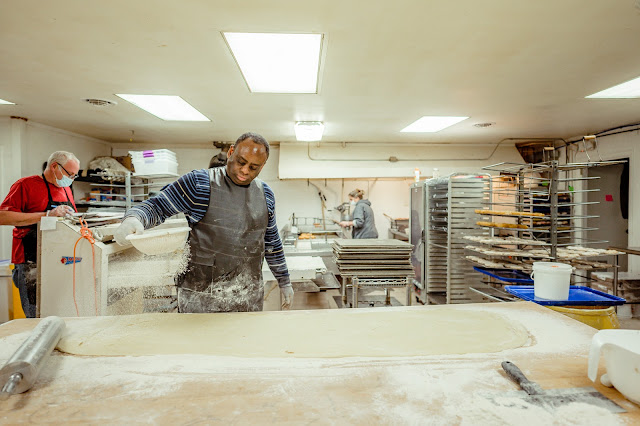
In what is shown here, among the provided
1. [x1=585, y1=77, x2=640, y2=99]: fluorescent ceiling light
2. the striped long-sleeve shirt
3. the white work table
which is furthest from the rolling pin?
[x1=585, y1=77, x2=640, y2=99]: fluorescent ceiling light

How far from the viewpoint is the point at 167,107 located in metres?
3.76

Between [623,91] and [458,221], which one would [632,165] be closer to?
[623,91]

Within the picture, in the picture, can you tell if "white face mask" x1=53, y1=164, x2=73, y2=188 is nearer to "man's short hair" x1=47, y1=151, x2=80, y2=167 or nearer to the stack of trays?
"man's short hair" x1=47, y1=151, x2=80, y2=167

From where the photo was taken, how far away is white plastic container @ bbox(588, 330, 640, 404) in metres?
0.79

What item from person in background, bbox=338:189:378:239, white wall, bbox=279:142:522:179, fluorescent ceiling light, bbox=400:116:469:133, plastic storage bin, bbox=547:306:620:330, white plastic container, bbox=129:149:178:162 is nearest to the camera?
plastic storage bin, bbox=547:306:620:330

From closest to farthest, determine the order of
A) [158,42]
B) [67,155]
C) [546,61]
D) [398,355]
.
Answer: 1. [398,355]
2. [158,42]
3. [546,61]
4. [67,155]

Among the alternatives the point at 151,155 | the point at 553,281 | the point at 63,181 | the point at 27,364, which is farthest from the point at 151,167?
the point at 553,281

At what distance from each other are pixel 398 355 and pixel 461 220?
3.40 metres

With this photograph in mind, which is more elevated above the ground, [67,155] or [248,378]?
[67,155]

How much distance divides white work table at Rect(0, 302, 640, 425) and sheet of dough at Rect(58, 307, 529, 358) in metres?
0.05

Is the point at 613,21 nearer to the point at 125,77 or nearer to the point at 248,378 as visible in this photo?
the point at 248,378

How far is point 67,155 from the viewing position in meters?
2.64

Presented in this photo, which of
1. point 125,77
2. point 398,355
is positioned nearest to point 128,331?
point 398,355

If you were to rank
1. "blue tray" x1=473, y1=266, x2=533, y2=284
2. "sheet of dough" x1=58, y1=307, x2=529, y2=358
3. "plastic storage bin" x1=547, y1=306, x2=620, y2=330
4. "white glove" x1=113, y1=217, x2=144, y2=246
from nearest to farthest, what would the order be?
"sheet of dough" x1=58, y1=307, x2=529, y2=358
"white glove" x1=113, y1=217, x2=144, y2=246
"plastic storage bin" x1=547, y1=306, x2=620, y2=330
"blue tray" x1=473, y1=266, x2=533, y2=284
